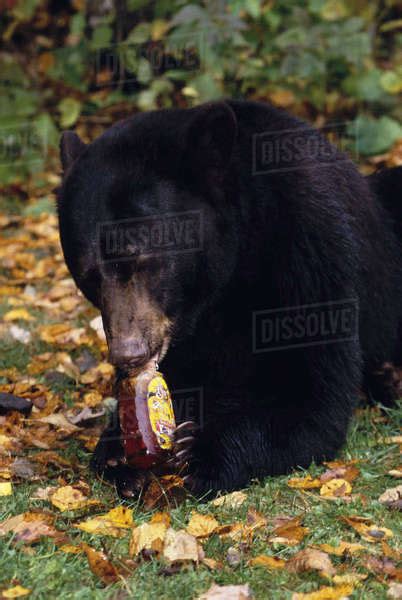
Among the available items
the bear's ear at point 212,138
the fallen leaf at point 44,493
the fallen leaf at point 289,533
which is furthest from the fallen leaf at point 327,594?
the bear's ear at point 212,138

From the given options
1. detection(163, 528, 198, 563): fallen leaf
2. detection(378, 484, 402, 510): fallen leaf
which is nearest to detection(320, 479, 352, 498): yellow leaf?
detection(378, 484, 402, 510): fallen leaf

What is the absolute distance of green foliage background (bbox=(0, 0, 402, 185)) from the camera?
799 centimetres

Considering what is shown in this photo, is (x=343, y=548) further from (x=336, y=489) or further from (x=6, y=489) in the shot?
(x=6, y=489)

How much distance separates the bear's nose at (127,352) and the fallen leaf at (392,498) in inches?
40.7

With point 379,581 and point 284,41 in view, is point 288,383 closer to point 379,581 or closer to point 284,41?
point 379,581

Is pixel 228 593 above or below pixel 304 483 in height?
below

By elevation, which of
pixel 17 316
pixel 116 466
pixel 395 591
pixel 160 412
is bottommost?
pixel 395 591

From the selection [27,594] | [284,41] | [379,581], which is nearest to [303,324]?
[379,581]

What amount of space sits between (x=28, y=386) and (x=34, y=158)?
13.7 ft

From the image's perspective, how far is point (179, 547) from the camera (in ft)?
10.5

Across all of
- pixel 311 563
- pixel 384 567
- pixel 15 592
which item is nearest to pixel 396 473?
pixel 384 567

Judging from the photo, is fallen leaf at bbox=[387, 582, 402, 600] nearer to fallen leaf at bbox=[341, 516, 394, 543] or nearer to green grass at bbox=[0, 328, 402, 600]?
green grass at bbox=[0, 328, 402, 600]

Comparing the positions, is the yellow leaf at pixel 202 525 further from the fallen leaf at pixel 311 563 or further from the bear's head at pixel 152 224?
the bear's head at pixel 152 224

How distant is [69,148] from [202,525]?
1695 mm
